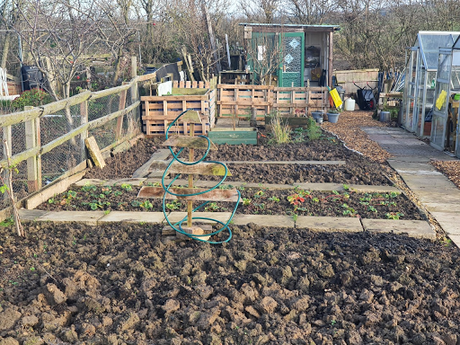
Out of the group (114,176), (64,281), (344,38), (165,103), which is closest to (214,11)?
(344,38)

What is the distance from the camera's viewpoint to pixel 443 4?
1998 cm

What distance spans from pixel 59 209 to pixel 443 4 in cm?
1897

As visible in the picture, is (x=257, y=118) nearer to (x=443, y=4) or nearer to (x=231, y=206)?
(x=231, y=206)

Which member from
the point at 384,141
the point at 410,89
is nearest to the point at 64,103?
Result: the point at 384,141

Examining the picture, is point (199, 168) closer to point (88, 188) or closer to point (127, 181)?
point (88, 188)

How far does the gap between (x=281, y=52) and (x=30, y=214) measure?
13238 millimetres

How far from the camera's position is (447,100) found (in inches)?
418

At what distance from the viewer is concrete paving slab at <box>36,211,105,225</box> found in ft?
18.1

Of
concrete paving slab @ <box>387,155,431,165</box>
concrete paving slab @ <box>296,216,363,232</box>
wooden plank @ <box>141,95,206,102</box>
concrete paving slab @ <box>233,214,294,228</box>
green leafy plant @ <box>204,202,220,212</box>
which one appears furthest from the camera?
wooden plank @ <box>141,95,206,102</box>

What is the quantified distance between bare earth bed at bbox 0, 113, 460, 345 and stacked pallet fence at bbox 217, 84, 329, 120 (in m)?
9.03

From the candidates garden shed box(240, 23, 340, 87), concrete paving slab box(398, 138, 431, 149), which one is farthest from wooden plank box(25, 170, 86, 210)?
garden shed box(240, 23, 340, 87)

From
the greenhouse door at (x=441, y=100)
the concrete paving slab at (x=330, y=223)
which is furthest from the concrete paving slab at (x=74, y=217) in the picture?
the greenhouse door at (x=441, y=100)

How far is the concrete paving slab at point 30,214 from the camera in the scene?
558 centimetres

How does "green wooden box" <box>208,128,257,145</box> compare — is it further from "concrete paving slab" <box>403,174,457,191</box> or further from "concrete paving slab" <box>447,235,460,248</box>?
"concrete paving slab" <box>447,235,460,248</box>
